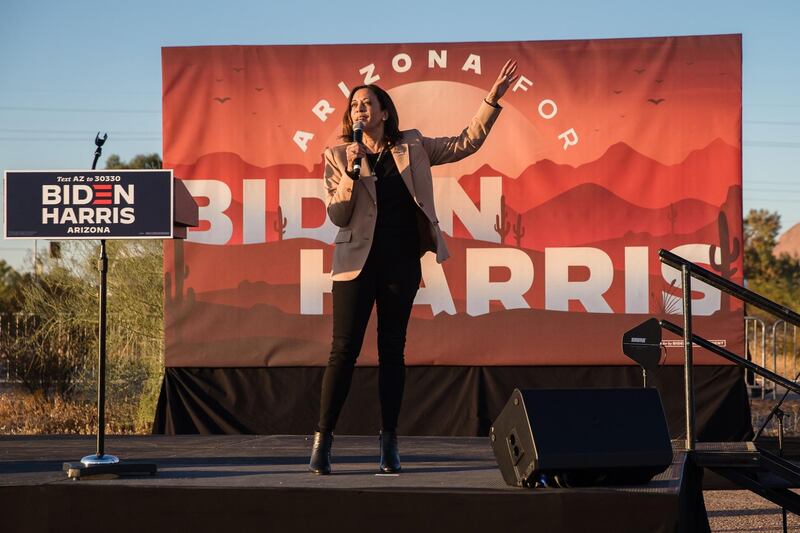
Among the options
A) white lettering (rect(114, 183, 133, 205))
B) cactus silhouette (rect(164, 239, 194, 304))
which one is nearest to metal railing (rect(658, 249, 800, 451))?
white lettering (rect(114, 183, 133, 205))

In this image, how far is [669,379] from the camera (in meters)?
7.41

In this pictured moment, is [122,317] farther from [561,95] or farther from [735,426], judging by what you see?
[735,426]

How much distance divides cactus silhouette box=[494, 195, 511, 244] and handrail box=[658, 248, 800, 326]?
323cm

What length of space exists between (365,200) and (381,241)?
0.16 metres

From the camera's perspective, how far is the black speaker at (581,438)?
3.44 metres

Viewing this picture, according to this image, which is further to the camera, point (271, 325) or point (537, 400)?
point (271, 325)

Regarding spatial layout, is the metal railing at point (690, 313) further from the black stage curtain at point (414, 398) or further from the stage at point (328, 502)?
the black stage curtain at point (414, 398)

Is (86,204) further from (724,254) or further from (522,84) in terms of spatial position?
(724,254)

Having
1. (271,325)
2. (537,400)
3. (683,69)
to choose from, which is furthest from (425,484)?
(683,69)

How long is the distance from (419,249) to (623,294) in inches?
149

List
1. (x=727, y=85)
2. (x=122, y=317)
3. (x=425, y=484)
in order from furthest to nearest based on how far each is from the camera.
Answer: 1. (x=122, y=317)
2. (x=727, y=85)
3. (x=425, y=484)

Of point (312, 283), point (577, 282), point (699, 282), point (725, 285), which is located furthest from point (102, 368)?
point (699, 282)

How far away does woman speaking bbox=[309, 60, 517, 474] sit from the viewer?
3857 millimetres

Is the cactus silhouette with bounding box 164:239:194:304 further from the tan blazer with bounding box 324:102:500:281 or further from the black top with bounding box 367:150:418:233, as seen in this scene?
the black top with bounding box 367:150:418:233
